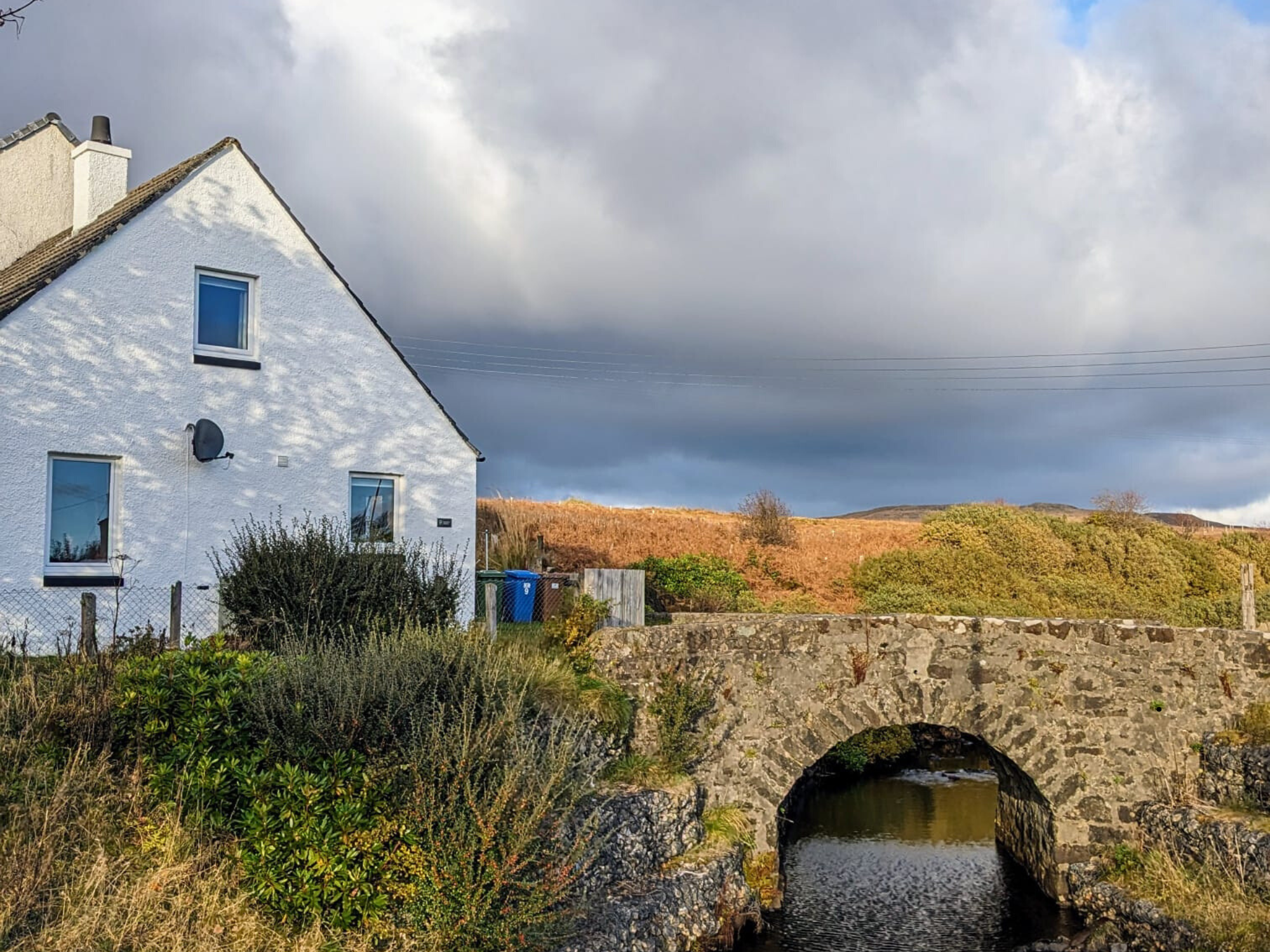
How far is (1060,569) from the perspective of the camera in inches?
1151

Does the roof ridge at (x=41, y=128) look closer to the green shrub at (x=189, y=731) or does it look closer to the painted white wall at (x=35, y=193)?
the painted white wall at (x=35, y=193)

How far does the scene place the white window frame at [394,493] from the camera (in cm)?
1512

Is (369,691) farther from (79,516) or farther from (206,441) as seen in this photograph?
(79,516)

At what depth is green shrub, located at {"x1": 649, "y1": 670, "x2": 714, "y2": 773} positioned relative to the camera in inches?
486

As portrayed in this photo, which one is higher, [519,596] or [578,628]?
[519,596]

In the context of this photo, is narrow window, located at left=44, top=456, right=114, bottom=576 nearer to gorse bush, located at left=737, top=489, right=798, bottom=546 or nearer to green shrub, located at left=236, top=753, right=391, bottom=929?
green shrub, located at left=236, top=753, right=391, bottom=929

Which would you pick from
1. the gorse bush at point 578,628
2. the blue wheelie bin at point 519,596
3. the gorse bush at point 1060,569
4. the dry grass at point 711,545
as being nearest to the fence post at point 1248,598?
the gorse bush at point 1060,569

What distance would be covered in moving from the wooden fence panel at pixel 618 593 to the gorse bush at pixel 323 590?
193 centimetres

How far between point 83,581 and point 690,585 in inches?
526

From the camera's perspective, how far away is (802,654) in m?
12.7

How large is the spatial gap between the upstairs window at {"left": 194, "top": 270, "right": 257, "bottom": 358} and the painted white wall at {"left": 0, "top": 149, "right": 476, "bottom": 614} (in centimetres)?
17

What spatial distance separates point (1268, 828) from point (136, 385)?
13511 mm

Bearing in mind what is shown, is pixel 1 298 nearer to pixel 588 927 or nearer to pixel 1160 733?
pixel 588 927

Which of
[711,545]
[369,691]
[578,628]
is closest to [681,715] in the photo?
[578,628]
